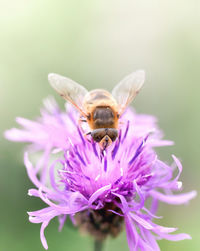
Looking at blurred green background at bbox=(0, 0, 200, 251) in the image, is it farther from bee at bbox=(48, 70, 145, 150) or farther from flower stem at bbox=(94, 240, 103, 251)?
bee at bbox=(48, 70, 145, 150)

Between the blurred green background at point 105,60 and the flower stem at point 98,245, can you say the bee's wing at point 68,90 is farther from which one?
the blurred green background at point 105,60

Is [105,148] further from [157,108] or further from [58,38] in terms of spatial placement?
[58,38]

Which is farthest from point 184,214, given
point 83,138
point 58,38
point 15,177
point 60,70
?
point 58,38

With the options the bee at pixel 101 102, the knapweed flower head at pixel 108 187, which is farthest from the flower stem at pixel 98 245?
the bee at pixel 101 102

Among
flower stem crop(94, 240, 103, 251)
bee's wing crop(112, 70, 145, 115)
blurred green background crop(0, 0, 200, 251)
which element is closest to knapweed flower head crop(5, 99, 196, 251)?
flower stem crop(94, 240, 103, 251)

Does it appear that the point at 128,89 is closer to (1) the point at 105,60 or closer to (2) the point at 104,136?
(2) the point at 104,136
